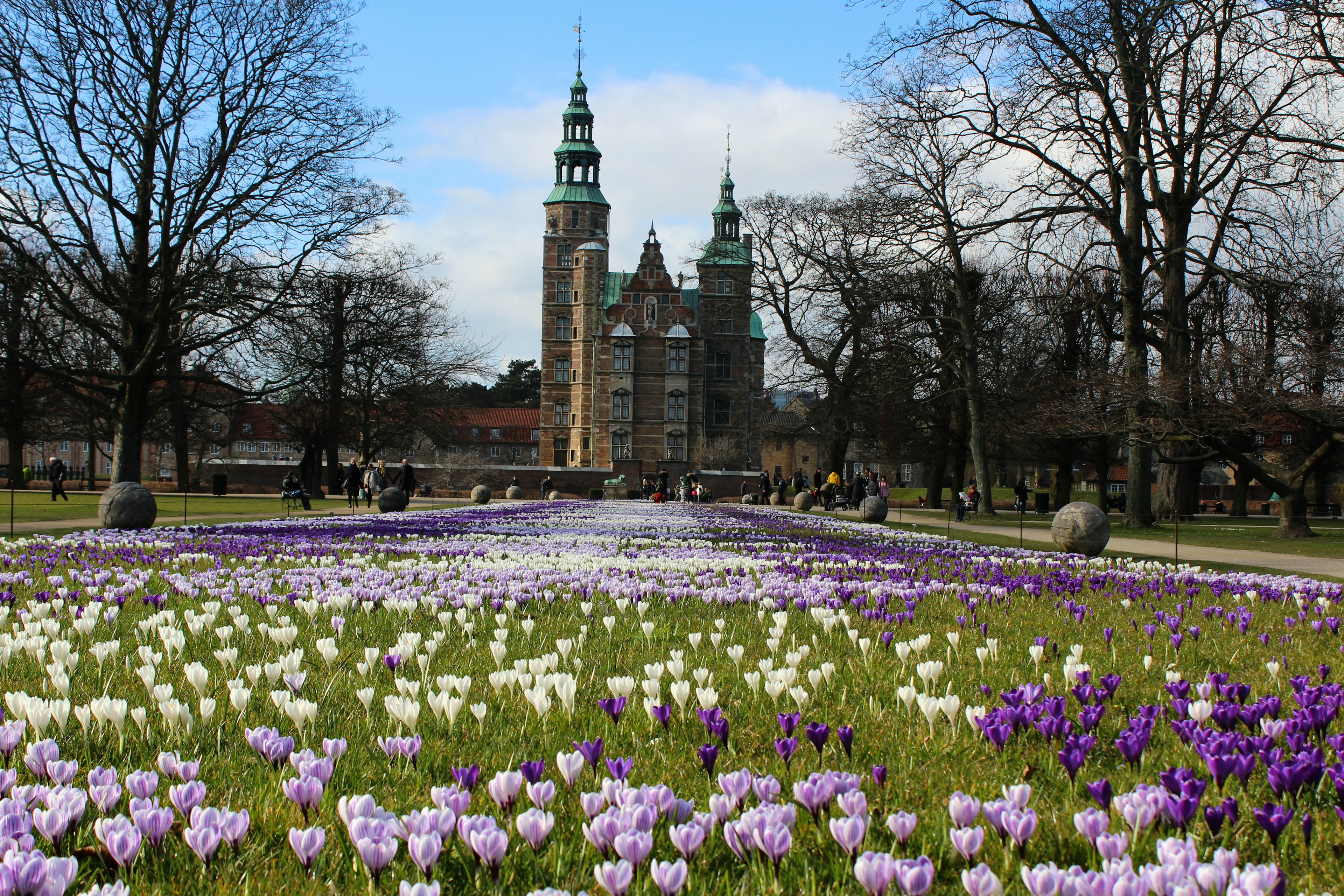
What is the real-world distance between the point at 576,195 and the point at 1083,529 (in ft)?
267

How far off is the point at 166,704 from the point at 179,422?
54885 mm

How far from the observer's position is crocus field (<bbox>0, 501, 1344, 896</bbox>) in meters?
2.16

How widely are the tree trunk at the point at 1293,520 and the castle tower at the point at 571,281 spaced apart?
224ft

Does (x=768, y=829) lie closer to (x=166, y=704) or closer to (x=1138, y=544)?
(x=166, y=704)

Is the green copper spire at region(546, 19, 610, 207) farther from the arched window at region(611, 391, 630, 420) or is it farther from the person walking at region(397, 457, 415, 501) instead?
the person walking at region(397, 457, 415, 501)

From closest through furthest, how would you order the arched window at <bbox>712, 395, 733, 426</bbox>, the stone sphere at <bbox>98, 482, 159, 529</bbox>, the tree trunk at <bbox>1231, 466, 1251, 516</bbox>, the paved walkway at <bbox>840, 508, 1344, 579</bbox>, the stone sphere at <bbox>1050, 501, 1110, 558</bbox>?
the paved walkway at <bbox>840, 508, 1344, 579</bbox>, the stone sphere at <bbox>1050, 501, 1110, 558</bbox>, the stone sphere at <bbox>98, 482, 159, 529</bbox>, the tree trunk at <bbox>1231, 466, 1251, 516</bbox>, the arched window at <bbox>712, 395, 733, 426</bbox>

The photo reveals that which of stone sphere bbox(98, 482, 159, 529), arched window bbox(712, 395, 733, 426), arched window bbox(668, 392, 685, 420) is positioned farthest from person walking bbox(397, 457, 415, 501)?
arched window bbox(712, 395, 733, 426)

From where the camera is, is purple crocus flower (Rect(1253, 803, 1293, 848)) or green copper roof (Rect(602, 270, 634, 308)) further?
green copper roof (Rect(602, 270, 634, 308))

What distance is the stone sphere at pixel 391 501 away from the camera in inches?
1166

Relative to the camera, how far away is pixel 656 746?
344cm

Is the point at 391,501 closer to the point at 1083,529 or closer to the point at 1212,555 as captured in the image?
the point at 1083,529

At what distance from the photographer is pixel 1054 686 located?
468 centimetres

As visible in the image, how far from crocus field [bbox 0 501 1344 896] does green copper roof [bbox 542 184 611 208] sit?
8664 centimetres

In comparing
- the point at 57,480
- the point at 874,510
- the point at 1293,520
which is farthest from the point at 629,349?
the point at 1293,520
